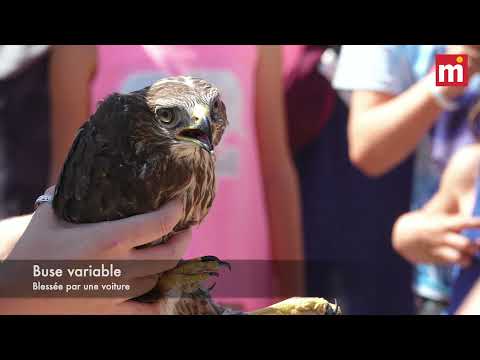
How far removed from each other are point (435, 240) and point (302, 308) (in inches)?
24.3

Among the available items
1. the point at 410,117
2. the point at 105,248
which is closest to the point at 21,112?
the point at 105,248

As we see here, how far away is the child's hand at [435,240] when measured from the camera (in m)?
3.18

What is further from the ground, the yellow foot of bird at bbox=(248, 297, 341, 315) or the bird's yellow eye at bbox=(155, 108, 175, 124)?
the bird's yellow eye at bbox=(155, 108, 175, 124)

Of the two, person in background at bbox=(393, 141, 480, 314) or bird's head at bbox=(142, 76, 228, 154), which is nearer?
bird's head at bbox=(142, 76, 228, 154)

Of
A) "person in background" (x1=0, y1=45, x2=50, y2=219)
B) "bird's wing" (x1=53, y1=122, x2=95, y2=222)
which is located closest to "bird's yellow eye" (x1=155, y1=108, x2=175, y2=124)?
"bird's wing" (x1=53, y1=122, x2=95, y2=222)

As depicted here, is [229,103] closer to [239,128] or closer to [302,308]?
[239,128]

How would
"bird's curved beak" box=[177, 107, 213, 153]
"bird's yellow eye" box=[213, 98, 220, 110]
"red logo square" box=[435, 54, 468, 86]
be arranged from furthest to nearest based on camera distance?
"red logo square" box=[435, 54, 468, 86] → "bird's yellow eye" box=[213, 98, 220, 110] → "bird's curved beak" box=[177, 107, 213, 153]

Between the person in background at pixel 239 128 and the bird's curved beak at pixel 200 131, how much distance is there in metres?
0.44

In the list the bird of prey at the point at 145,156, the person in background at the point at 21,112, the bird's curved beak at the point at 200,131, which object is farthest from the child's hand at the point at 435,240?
the person in background at the point at 21,112

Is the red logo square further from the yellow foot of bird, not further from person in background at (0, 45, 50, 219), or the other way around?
person in background at (0, 45, 50, 219)

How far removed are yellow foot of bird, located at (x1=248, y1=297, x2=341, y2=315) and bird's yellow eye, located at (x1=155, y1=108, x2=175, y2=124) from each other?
35.7 inches

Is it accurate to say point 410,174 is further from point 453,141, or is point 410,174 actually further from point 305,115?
point 305,115

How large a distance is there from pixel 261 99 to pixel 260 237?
0.57 metres

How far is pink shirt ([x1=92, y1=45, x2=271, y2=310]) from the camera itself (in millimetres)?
3137
